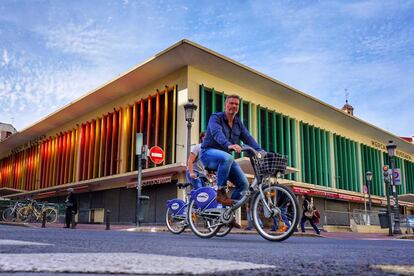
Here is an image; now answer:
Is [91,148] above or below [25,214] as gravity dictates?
above

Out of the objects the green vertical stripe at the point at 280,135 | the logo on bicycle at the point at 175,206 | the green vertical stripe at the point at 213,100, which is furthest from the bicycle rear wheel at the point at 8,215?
the green vertical stripe at the point at 280,135

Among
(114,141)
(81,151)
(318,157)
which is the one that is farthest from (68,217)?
(318,157)

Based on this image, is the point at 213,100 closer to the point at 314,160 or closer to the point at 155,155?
the point at 155,155

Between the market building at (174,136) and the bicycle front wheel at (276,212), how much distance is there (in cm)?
1673

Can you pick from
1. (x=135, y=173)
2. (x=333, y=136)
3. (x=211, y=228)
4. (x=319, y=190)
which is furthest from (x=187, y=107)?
(x=333, y=136)

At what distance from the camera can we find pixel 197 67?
2436cm

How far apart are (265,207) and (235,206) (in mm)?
532

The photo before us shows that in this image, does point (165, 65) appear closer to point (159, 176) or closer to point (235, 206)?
point (159, 176)

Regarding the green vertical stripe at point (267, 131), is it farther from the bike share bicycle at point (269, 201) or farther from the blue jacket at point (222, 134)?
Result: the bike share bicycle at point (269, 201)

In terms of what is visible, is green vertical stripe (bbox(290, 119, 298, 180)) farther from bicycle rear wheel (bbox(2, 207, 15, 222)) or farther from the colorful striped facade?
bicycle rear wheel (bbox(2, 207, 15, 222))

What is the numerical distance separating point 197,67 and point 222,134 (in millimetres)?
19018

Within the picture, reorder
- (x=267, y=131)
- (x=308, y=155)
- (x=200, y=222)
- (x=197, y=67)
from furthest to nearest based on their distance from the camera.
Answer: (x=308, y=155) → (x=267, y=131) → (x=197, y=67) → (x=200, y=222)

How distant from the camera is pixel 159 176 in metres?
24.3

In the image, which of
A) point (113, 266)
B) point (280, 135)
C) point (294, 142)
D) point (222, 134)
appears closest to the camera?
point (113, 266)
